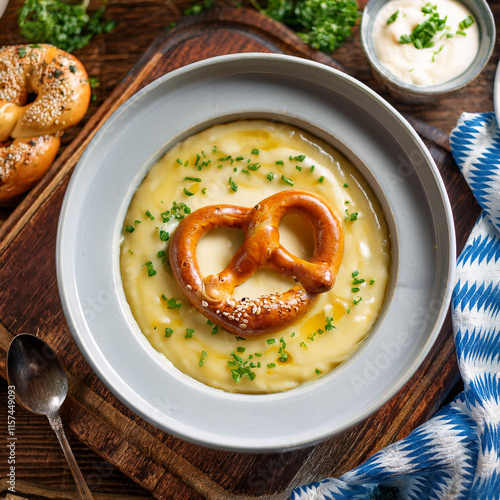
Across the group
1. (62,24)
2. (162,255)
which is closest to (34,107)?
(62,24)

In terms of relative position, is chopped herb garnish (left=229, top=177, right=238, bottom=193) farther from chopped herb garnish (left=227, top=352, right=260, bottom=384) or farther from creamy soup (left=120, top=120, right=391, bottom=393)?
chopped herb garnish (left=227, top=352, right=260, bottom=384)

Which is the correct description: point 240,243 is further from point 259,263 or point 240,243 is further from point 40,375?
point 40,375

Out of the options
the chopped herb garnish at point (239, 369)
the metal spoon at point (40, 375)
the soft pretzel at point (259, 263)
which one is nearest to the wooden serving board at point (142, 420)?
the metal spoon at point (40, 375)

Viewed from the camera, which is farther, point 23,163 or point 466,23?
point 466,23

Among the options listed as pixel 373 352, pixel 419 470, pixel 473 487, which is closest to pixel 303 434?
pixel 373 352

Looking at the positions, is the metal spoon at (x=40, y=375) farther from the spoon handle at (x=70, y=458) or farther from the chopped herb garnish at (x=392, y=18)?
the chopped herb garnish at (x=392, y=18)

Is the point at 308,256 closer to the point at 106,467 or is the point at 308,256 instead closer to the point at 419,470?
the point at 419,470
